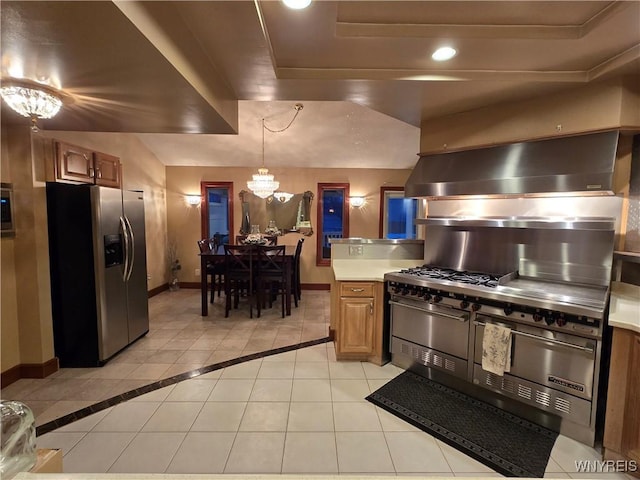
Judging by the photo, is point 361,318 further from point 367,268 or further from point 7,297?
point 7,297

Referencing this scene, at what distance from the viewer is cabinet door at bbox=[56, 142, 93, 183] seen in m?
2.84

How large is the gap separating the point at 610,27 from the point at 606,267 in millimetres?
1625

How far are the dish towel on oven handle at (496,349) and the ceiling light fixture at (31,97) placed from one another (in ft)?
10.8

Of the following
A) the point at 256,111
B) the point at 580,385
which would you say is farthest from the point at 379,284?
the point at 256,111

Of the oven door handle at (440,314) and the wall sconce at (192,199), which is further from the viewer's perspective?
the wall sconce at (192,199)

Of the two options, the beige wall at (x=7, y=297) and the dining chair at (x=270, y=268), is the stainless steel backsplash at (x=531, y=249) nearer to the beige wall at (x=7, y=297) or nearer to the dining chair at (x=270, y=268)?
the dining chair at (x=270, y=268)

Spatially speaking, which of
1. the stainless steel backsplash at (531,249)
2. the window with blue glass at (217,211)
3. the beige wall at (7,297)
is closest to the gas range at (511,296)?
the stainless steel backsplash at (531,249)

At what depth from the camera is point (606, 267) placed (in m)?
2.26

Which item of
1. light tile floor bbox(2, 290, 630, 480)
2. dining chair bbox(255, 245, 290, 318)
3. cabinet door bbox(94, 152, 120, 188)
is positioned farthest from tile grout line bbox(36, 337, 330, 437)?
cabinet door bbox(94, 152, 120, 188)

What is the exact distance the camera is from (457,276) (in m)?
2.67

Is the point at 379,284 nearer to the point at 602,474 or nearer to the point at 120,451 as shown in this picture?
the point at 602,474

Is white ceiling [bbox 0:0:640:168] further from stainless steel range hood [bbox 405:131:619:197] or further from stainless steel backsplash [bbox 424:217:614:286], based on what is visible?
stainless steel backsplash [bbox 424:217:614:286]

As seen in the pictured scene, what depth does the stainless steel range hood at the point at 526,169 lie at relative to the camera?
208cm

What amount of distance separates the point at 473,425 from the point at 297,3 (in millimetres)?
2782
